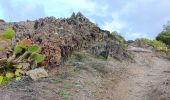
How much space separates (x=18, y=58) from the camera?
1366 centimetres

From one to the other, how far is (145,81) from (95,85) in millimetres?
2519

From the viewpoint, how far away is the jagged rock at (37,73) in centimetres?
1271

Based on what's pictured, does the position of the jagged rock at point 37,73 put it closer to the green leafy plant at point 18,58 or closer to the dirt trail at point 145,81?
the green leafy plant at point 18,58

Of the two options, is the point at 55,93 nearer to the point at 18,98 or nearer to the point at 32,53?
the point at 18,98

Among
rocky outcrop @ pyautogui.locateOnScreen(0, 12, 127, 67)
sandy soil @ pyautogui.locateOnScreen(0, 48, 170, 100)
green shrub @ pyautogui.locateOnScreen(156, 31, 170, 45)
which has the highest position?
green shrub @ pyautogui.locateOnScreen(156, 31, 170, 45)

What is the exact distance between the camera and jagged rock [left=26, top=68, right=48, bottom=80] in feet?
41.7

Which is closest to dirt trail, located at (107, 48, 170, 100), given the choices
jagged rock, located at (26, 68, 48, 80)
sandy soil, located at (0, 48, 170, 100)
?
sandy soil, located at (0, 48, 170, 100)

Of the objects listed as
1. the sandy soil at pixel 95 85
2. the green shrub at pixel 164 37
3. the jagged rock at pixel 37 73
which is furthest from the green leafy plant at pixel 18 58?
the green shrub at pixel 164 37

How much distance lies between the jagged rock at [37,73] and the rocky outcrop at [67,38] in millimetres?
745

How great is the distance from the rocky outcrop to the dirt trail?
0.99 meters

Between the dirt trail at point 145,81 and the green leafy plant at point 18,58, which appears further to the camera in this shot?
the green leafy plant at point 18,58

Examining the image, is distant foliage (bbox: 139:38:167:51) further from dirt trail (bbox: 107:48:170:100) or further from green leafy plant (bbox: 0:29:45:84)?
green leafy plant (bbox: 0:29:45:84)

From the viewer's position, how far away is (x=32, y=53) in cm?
1348

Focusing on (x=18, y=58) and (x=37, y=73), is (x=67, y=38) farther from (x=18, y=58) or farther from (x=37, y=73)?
(x=37, y=73)
